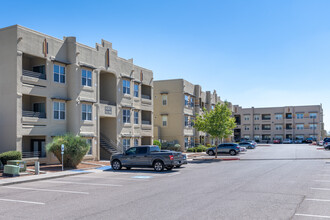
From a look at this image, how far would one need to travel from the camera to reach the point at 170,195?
1302cm

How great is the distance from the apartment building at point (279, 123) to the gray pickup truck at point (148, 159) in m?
73.0

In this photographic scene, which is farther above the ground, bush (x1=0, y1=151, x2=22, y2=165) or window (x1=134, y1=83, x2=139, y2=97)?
window (x1=134, y1=83, x2=139, y2=97)

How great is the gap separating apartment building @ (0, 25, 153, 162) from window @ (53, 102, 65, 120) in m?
0.08

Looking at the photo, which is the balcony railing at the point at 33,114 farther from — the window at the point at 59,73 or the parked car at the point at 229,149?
the parked car at the point at 229,149

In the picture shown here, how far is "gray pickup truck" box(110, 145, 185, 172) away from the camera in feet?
73.9

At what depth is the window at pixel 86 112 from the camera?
30.2m

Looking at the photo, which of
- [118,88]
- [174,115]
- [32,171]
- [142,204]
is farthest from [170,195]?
[174,115]

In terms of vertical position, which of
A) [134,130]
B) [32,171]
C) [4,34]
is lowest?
[32,171]

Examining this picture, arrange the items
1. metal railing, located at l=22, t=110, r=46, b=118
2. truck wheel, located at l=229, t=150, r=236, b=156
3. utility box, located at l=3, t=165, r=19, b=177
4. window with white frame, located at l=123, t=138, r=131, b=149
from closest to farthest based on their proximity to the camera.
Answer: utility box, located at l=3, t=165, r=19, b=177 → metal railing, located at l=22, t=110, r=46, b=118 → window with white frame, located at l=123, t=138, r=131, b=149 → truck wheel, located at l=229, t=150, r=236, b=156

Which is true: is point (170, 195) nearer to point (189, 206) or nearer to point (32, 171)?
point (189, 206)

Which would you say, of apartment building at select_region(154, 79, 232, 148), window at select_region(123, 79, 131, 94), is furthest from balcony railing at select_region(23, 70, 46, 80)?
apartment building at select_region(154, 79, 232, 148)

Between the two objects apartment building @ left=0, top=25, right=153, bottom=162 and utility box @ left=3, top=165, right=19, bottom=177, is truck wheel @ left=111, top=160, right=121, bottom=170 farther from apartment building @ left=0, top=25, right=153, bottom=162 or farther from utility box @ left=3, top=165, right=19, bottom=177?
utility box @ left=3, top=165, right=19, bottom=177

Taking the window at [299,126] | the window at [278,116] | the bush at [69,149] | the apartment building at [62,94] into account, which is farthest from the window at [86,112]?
the window at [299,126]

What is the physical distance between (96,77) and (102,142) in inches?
270
